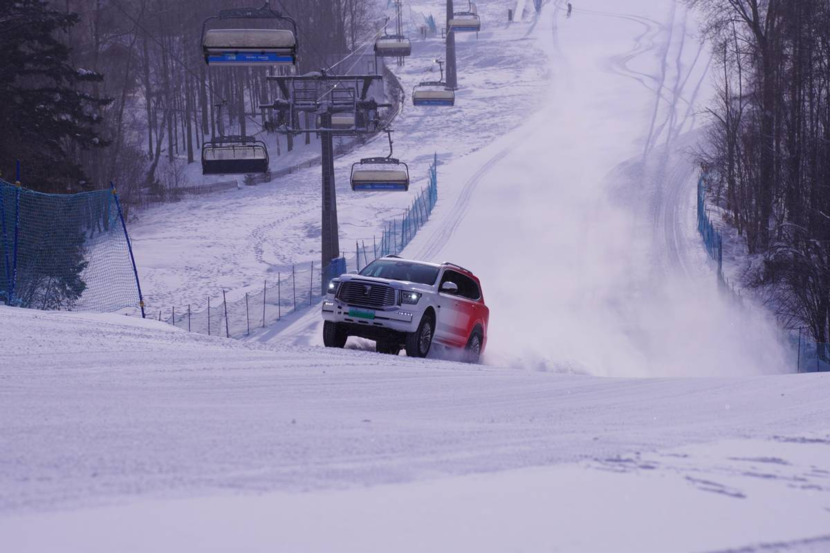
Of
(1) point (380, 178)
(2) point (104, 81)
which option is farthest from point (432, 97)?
(2) point (104, 81)

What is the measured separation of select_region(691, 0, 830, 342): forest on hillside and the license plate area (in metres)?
19.2

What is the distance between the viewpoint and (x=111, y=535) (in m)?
4.32

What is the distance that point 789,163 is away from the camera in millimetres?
36094

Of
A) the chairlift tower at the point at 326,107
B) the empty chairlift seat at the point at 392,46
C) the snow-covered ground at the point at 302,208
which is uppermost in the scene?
the empty chairlift seat at the point at 392,46

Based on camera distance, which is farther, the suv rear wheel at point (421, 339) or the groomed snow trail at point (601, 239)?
the groomed snow trail at point (601, 239)

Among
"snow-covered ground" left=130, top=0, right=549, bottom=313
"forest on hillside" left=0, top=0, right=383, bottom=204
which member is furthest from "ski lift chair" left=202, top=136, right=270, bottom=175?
"snow-covered ground" left=130, top=0, right=549, bottom=313

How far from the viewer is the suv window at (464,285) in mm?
16453

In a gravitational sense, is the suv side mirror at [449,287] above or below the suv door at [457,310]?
above

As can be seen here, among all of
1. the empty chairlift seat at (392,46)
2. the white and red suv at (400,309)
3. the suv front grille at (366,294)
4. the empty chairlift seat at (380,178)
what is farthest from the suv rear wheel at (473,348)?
the empty chairlift seat at (392,46)

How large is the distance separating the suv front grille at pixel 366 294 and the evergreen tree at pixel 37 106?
60.8 ft

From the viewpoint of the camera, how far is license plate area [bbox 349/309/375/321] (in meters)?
14.7

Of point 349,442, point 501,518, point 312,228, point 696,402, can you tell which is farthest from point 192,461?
point 312,228

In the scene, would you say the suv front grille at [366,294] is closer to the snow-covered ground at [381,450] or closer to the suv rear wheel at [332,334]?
the suv rear wheel at [332,334]

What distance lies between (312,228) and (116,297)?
2309 cm
